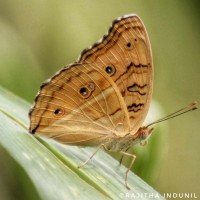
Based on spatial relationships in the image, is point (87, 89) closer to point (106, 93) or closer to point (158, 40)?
point (106, 93)

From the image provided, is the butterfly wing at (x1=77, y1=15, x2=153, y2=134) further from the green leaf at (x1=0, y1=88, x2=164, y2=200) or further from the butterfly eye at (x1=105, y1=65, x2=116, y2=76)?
the green leaf at (x1=0, y1=88, x2=164, y2=200)

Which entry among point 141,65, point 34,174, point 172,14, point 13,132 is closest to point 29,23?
point 172,14

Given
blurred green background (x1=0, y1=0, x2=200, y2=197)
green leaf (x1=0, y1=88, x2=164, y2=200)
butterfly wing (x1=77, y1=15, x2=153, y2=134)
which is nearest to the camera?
green leaf (x1=0, y1=88, x2=164, y2=200)

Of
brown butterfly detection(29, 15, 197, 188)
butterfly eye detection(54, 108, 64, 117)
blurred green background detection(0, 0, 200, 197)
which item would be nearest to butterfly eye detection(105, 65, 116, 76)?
brown butterfly detection(29, 15, 197, 188)

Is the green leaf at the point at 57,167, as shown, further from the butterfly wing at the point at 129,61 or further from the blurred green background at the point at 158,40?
the blurred green background at the point at 158,40

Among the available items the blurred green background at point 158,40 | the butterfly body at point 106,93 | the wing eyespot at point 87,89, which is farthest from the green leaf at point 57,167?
the blurred green background at point 158,40

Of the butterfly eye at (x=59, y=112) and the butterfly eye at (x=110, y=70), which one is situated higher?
the butterfly eye at (x=110, y=70)

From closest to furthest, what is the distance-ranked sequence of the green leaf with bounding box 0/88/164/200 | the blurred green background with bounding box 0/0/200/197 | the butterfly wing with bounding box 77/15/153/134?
the green leaf with bounding box 0/88/164/200
the butterfly wing with bounding box 77/15/153/134
the blurred green background with bounding box 0/0/200/197

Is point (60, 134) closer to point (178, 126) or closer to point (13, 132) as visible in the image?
point (13, 132)
